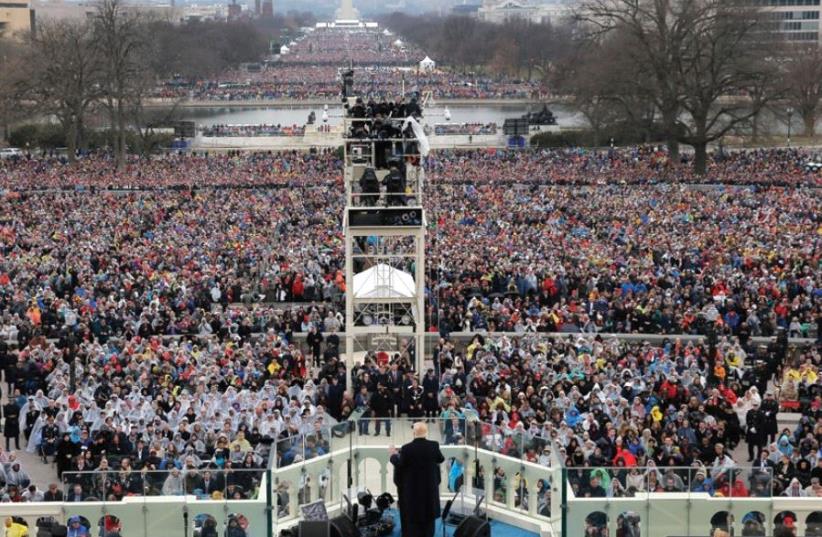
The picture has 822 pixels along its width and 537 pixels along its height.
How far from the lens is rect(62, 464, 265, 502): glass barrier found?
49.8 feet

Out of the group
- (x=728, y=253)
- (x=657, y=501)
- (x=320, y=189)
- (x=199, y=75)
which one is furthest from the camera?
(x=199, y=75)

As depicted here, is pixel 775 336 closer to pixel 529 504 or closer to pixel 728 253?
pixel 728 253

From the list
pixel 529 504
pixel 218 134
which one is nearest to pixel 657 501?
pixel 529 504

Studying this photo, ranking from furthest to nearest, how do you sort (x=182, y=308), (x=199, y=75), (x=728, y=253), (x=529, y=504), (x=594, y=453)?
(x=199, y=75) < (x=728, y=253) < (x=182, y=308) < (x=594, y=453) < (x=529, y=504)

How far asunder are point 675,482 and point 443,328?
14.8 m

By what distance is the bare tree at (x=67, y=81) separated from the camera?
226 feet

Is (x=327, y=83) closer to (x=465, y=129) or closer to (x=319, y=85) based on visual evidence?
(x=319, y=85)

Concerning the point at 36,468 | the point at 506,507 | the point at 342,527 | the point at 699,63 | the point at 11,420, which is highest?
the point at 699,63

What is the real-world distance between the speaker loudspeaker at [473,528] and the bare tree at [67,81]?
178ft

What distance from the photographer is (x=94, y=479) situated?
15258 mm

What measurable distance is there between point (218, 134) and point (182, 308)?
168 feet

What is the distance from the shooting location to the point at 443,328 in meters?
29.8

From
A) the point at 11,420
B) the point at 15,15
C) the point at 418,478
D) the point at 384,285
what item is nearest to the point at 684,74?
the point at 384,285

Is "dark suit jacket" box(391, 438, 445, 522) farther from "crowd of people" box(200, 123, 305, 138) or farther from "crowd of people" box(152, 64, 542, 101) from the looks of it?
"crowd of people" box(152, 64, 542, 101)
